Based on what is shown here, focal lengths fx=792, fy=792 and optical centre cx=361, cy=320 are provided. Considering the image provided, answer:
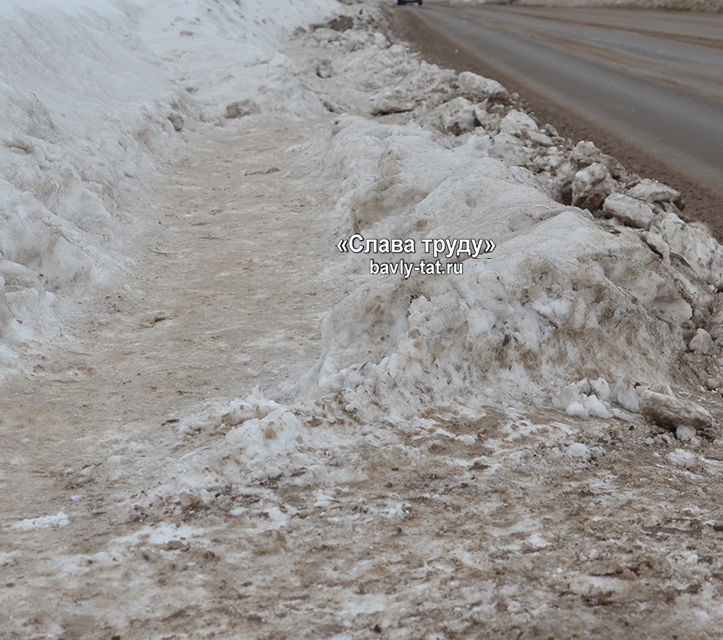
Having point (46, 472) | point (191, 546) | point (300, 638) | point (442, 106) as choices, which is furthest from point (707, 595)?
point (442, 106)

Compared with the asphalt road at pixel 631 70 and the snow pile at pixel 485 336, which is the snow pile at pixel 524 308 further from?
the asphalt road at pixel 631 70

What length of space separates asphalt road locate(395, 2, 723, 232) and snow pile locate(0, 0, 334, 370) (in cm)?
525

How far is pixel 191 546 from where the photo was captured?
331 cm

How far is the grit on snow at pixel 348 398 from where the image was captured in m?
2.97

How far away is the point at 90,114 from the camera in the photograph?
9883 millimetres

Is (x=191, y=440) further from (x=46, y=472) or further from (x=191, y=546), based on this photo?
(x=191, y=546)

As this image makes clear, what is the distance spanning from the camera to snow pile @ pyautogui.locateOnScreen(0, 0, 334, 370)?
6.38 meters

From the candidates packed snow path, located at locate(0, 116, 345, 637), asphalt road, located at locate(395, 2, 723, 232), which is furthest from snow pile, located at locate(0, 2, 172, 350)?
asphalt road, located at locate(395, 2, 723, 232)

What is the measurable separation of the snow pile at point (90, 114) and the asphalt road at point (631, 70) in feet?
17.2

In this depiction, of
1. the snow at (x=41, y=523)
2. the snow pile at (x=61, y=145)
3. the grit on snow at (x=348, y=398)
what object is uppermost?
the snow pile at (x=61, y=145)

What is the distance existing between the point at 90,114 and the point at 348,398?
7.10 m

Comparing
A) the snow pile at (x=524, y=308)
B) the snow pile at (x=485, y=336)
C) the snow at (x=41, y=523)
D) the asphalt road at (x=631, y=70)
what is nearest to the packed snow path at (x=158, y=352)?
the snow at (x=41, y=523)

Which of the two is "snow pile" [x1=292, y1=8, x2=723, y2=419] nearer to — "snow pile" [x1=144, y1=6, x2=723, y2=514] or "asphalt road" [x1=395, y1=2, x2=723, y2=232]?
"snow pile" [x1=144, y1=6, x2=723, y2=514]

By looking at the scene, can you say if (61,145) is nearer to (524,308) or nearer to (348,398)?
(348,398)
